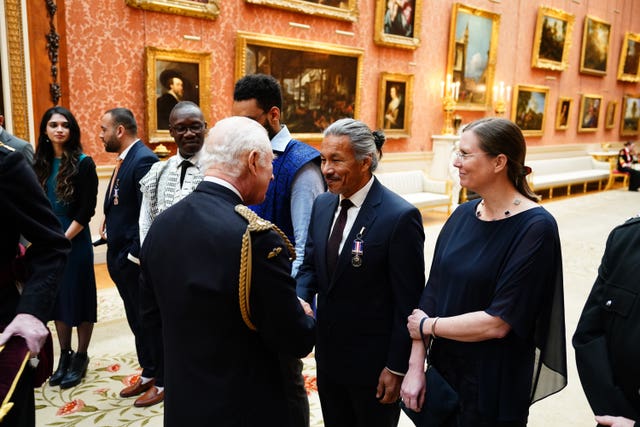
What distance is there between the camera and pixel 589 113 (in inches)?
664

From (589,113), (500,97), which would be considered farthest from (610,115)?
(500,97)

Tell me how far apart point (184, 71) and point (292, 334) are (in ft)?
22.5

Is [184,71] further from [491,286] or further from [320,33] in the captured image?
[491,286]

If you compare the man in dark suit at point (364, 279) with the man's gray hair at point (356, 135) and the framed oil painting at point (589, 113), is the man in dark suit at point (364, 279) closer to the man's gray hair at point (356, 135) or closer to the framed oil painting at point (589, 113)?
the man's gray hair at point (356, 135)

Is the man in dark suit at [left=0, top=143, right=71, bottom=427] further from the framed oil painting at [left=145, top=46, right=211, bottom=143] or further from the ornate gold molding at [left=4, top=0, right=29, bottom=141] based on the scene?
the framed oil painting at [left=145, top=46, right=211, bottom=143]

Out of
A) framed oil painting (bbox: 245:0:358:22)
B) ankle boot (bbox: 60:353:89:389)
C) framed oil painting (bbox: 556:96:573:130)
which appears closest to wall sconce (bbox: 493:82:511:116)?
framed oil painting (bbox: 556:96:573:130)

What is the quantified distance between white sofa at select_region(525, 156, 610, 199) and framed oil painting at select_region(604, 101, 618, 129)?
188cm

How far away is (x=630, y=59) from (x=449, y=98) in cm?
1055

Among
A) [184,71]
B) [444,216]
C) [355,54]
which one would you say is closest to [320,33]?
[355,54]

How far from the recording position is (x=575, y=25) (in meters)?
15.5

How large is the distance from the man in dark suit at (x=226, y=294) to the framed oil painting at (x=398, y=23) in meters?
9.17

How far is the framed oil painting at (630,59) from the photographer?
17.6 m

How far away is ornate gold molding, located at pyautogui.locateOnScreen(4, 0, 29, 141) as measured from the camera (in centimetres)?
616

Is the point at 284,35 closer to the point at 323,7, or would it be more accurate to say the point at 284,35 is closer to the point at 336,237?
the point at 323,7
